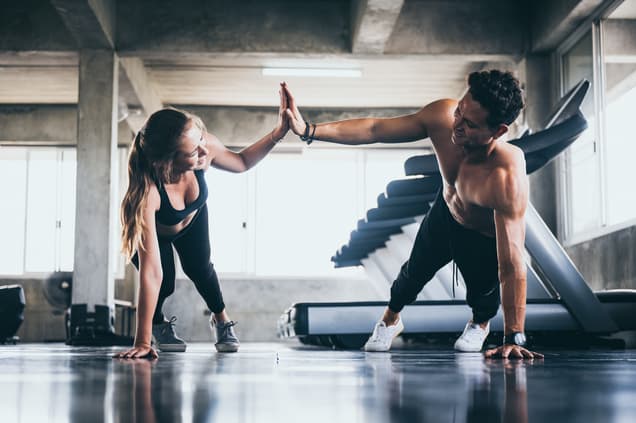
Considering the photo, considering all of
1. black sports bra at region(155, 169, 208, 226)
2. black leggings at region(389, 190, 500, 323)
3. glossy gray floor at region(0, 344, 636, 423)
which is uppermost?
black sports bra at region(155, 169, 208, 226)

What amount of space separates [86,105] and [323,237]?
4.95 metres

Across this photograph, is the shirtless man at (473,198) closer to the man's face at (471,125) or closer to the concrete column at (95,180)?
the man's face at (471,125)

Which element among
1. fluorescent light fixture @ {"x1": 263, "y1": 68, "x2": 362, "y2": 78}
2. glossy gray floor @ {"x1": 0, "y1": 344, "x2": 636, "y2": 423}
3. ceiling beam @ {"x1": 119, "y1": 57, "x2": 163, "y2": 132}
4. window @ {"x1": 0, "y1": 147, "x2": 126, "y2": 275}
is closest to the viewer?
glossy gray floor @ {"x1": 0, "y1": 344, "x2": 636, "y2": 423}

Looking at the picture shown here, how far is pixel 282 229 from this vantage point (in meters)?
12.1

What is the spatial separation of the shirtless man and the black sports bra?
447 millimetres

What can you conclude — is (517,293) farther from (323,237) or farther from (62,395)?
(323,237)

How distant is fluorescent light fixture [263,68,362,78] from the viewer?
31.8 feet

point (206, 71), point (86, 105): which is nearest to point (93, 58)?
point (86, 105)

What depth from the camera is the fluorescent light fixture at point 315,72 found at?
9.70 meters

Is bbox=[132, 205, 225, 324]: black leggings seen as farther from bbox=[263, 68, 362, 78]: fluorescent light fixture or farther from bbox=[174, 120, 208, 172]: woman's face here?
bbox=[263, 68, 362, 78]: fluorescent light fixture

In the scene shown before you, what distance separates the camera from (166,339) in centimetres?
397

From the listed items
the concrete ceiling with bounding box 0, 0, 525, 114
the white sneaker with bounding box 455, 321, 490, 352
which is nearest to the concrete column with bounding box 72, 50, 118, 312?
the concrete ceiling with bounding box 0, 0, 525, 114

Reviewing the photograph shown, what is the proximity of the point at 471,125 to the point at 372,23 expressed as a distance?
197 inches

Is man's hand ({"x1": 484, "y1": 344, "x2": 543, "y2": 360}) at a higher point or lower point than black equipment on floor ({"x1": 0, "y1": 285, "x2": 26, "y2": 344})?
higher
